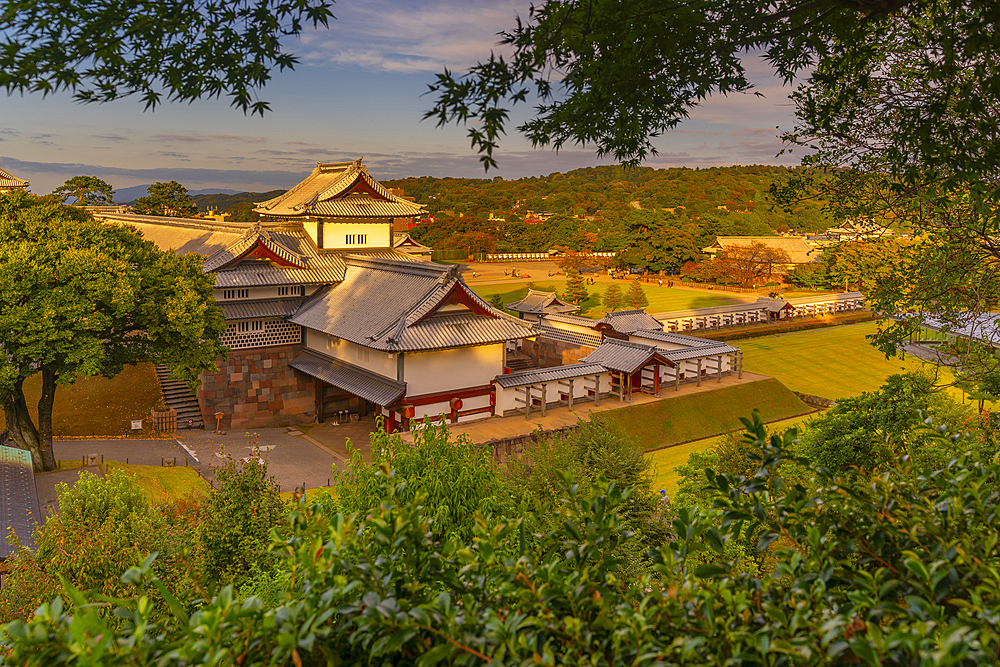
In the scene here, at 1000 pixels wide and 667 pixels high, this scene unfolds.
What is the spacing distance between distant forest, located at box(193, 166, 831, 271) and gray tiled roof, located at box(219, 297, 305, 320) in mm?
14357

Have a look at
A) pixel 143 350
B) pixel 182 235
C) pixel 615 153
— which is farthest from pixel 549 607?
pixel 182 235

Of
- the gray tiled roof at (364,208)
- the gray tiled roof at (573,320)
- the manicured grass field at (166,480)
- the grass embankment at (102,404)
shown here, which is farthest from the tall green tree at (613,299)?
the manicured grass field at (166,480)

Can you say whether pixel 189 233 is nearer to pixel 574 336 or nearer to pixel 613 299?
pixel 574 336

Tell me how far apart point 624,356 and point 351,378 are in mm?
11018

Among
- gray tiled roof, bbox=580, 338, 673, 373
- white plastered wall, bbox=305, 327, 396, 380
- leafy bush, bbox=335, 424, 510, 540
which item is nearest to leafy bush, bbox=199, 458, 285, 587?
leafy bush, bbox=335, 424, 510, 540

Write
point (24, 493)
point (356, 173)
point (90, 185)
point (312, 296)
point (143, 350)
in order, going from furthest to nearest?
1. point (90, 185)
2. point (356, 173)
3. point (312, 296)
4. point (143, 350)
5. point (24, 493)

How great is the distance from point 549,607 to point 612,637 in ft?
1.30

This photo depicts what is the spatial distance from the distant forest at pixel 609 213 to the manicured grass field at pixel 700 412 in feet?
26.7

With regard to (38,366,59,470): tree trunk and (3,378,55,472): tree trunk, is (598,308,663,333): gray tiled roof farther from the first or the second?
(3,378,55,472): tree trunk

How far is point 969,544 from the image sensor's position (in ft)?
11.1

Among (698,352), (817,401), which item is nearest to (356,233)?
(698,352)

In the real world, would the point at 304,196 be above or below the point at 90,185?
below

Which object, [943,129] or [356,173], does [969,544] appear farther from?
[356,173]

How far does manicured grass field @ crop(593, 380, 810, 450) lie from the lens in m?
24.5
